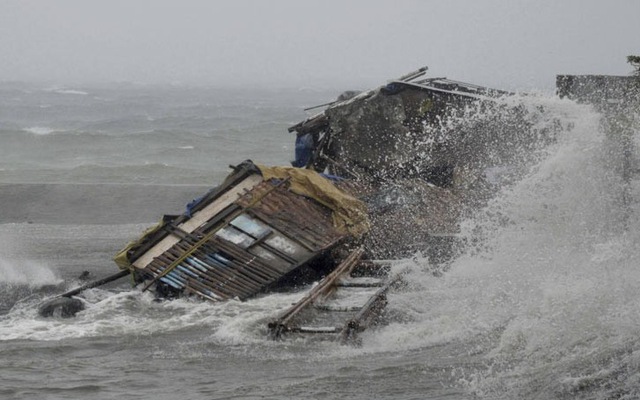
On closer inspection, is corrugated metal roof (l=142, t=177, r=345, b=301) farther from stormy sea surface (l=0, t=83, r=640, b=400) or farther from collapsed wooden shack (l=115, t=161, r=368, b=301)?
stormy sea surface (l=0, t=83, r=640, b=400)

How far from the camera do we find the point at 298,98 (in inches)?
3278

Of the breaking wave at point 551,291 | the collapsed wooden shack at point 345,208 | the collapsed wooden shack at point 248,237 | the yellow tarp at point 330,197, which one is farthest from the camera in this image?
the yellow tarp at point 330,197

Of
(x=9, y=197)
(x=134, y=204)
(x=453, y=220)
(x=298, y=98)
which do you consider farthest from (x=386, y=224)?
(x=298, y=98)

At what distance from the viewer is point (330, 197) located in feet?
48.8

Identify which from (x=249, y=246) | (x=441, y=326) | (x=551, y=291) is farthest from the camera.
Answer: (x=249, y=246)

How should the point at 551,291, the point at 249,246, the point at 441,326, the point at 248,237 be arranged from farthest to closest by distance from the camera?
the point at 248,237, the point at 249,246, the point at 441,326, the point at 551,291

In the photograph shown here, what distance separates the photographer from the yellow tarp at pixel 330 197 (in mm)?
14789


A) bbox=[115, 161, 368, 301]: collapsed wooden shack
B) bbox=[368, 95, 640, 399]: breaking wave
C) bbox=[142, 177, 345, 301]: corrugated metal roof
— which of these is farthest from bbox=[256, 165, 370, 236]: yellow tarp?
bbox=[368, 95, 640, 399]: breaking wave

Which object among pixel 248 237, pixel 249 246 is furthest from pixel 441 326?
pixel 248 237

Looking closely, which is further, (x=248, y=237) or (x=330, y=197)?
(x=330, y=197)

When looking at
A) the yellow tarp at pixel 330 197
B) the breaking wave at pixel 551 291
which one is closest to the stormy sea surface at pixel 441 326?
the breaking wave at pixel 551 291

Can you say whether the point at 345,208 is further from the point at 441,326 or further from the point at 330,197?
the point at 441,326

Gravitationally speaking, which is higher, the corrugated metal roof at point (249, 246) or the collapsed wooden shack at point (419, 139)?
the collapsed wooden shack at point (419, 139)

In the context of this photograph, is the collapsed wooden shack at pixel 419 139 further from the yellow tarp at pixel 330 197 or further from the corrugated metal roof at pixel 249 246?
the corrugated metal roof at pixel 249 246
